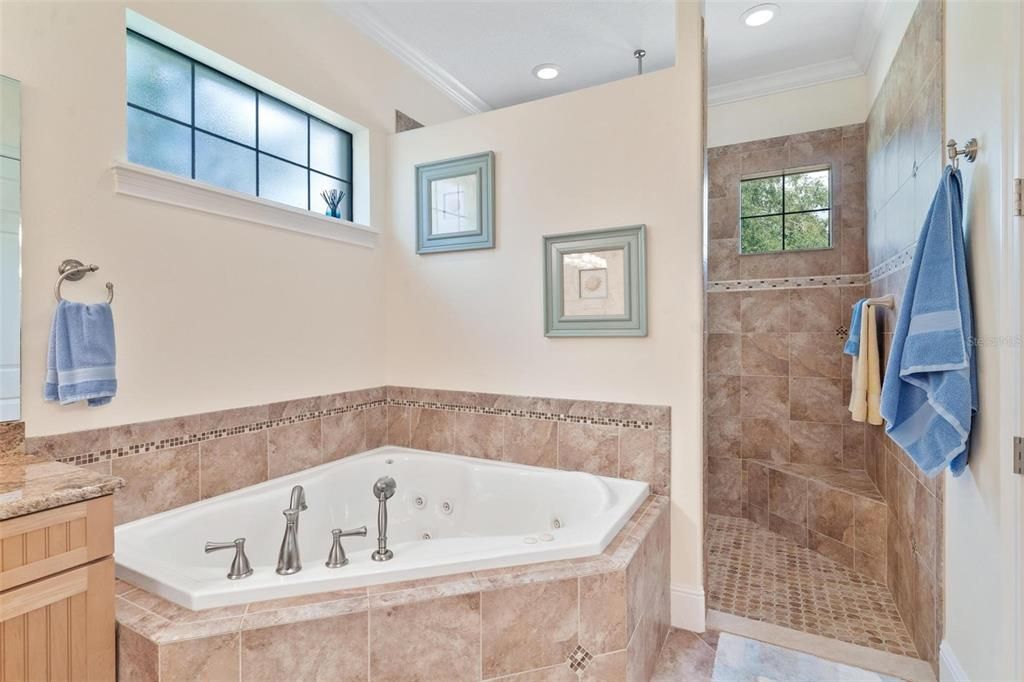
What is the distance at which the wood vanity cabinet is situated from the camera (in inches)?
45.4

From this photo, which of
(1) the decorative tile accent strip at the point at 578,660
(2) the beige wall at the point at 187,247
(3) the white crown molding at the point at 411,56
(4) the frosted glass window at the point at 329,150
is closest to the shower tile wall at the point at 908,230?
(1) the decorative tile accent strip at the point at 578,660

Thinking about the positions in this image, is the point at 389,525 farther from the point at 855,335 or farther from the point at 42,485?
the point at 855,335

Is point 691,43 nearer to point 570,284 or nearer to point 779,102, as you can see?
point 570,284

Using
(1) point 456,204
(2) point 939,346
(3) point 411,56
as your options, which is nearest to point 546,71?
(3) point 411,56

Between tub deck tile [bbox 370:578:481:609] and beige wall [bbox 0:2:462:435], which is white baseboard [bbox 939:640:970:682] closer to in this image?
tub deck tile [bbox 370:578:481:609]

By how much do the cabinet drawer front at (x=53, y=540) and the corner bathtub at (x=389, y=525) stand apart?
207mm

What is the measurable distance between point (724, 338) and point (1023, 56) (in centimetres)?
245

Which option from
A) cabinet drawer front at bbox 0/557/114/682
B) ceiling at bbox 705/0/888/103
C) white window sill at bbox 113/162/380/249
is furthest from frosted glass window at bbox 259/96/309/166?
ceiling at bbox 705/0/888/103

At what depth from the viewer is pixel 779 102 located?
3479 mm

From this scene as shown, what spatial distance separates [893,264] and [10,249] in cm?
353

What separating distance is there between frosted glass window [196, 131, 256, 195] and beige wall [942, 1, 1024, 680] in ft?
8.86

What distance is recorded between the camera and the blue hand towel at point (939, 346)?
151cm

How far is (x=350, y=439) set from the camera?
9.09ft

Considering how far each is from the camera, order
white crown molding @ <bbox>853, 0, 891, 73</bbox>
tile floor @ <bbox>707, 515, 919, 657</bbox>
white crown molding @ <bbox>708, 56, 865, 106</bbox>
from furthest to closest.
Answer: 1. white crown molding @ <bbox>708, 56, 865, 106</bbox>
2. white crown molding @ <bbox>853, 0, 891, 73</bbox>
3. tile floor @ <bbox>707, 515, 919, 657</bbox>
